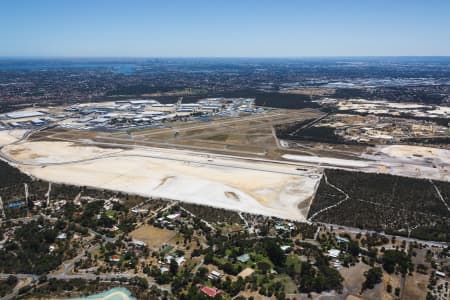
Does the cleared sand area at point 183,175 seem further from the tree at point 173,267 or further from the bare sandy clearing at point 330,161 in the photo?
the tree at point 173,267

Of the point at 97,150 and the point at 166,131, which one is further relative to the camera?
the point at 166,131

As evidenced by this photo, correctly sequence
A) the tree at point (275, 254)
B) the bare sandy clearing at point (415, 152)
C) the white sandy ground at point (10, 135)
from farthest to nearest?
the white sandy ground at point (10, 135), the bare sandy clearing at point (415, 152), the tree at point (275, 254)

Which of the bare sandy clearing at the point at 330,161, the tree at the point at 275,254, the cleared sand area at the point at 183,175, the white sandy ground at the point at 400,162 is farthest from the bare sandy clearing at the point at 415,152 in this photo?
the tree at the point at 275,254

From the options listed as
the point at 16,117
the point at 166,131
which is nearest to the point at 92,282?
the point at 166,131

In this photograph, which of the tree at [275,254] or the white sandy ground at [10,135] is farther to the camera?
the white sandy ground at [10,135]

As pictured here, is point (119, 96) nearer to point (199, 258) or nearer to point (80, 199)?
point (80, 199)

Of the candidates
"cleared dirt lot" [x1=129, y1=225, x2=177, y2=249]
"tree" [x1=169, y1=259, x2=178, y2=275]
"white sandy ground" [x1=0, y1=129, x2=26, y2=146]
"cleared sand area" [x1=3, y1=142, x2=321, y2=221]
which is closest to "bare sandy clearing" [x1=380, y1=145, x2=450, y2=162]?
"cleared sand area" [x1=3, y1=142, x2=321, y2=221]

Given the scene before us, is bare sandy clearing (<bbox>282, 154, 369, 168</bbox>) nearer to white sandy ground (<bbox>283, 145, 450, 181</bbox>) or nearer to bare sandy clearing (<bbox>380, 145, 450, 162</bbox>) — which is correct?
white sandy ground (<bbox>283, 145, 450, 181</bbox>)
